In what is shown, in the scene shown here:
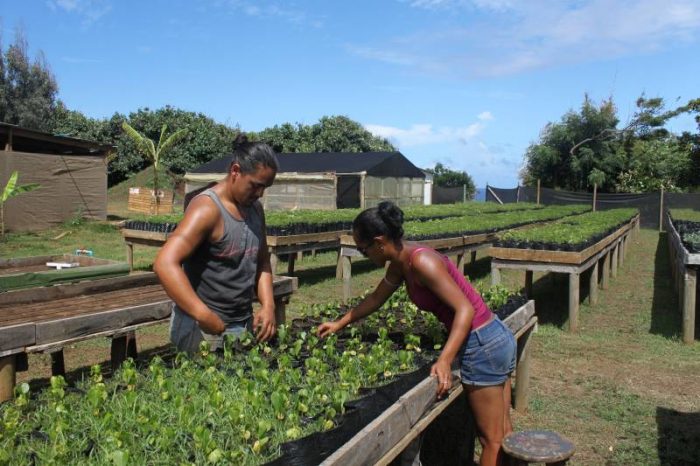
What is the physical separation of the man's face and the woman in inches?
20.6

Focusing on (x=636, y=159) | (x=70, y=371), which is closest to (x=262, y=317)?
(x=70, y=371)

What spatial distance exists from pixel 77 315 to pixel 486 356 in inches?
120

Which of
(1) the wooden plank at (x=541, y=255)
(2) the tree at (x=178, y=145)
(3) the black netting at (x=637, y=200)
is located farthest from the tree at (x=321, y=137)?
(1) the wooden plank at (x=541, y=255)

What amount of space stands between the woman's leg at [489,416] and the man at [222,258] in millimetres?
1260

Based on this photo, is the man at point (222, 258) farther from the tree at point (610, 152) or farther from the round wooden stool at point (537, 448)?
the tree at point (610, 152)

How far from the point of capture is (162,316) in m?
4.93

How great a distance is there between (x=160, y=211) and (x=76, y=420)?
22.9 meters

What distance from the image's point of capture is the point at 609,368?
6.80 metres

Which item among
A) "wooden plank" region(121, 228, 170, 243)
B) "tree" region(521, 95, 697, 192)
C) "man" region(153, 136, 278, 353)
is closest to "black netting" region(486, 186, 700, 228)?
"tree" region(521, 95, 697, 192)

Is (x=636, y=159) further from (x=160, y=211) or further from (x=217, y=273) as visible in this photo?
(x=217, y=273)

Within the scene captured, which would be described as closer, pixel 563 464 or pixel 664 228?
pixel 563 464

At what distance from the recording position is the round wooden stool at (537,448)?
2.99 m

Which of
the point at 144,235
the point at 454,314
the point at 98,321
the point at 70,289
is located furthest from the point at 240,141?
the point at 144,235

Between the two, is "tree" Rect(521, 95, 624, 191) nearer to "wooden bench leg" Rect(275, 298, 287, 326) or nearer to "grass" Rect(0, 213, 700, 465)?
"grass" Rect(0, 213, 700, 465)
